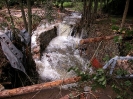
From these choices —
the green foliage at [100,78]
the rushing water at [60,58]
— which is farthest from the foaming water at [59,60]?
the green foliage at [100,78]

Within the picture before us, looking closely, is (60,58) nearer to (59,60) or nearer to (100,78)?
(59,60)

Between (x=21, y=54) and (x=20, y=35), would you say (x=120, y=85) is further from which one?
(x=20, y=35)

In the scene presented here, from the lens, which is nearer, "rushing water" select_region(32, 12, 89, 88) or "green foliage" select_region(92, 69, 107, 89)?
"green foliage" select_region(92, 69, 107, 89)

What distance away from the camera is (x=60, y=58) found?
26.8 ft

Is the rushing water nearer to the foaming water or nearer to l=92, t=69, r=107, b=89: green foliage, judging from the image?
the foaming water

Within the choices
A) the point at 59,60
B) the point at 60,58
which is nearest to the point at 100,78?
the point at 59,60

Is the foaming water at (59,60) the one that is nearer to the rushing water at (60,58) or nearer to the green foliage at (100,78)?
the rushing water at (60,58)

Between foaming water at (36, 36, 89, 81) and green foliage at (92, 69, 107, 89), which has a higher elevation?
green foliage at (92, 69, 107, 89)

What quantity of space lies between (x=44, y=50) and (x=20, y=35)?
4.51m

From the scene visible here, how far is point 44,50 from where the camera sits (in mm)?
9109

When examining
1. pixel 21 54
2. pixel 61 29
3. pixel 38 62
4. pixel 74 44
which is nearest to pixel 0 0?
pixel 21 54

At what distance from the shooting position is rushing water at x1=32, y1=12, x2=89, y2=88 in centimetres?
652

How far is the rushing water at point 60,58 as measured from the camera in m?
6.52

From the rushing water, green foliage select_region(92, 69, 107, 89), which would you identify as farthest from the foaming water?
green foliage select_region(92, 69, 107, 89)
